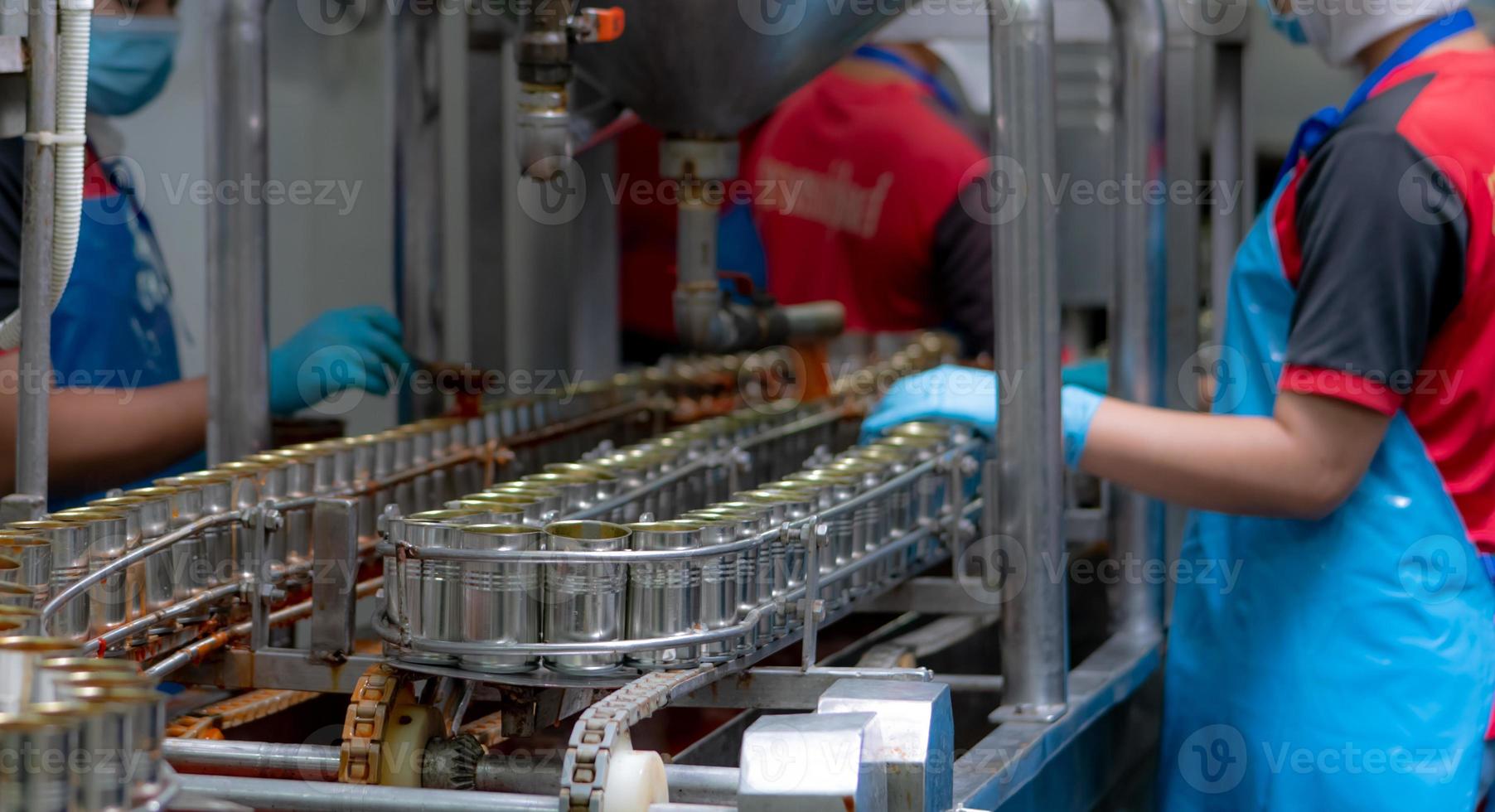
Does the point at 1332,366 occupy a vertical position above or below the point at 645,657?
above

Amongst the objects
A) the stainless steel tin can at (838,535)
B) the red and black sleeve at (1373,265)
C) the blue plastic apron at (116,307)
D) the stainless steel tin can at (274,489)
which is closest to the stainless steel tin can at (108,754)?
the stainless steel tin can at (274,489)

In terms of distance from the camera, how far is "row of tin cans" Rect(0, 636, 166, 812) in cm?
69

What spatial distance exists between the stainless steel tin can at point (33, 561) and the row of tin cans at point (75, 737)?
22 cm

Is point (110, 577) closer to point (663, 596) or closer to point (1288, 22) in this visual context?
point (663, 596)

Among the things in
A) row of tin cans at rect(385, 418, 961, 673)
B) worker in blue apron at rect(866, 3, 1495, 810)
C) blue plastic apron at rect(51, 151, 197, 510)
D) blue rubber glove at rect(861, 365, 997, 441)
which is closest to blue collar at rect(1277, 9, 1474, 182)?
worker in blue apron at rect(866, 3, 1495, 810)

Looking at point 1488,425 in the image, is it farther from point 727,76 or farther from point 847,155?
point 847,155

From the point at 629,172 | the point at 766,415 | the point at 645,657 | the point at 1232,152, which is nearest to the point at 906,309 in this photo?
the point at 629,172

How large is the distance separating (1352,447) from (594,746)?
79 centimetres

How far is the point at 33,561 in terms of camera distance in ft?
3.26

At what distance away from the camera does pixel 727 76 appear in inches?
59.1

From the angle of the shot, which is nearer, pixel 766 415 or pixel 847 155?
pixel 766 415

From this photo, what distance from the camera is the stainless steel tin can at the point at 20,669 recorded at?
0.74m

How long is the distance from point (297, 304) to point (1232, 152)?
1.35m

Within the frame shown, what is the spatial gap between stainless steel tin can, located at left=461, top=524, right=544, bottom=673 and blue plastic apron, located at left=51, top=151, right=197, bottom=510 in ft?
3.35
